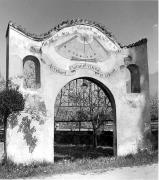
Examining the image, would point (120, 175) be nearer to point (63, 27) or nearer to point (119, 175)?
point (119, 175)

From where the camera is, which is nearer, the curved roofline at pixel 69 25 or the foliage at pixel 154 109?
the curved roofline at pixel 69 25

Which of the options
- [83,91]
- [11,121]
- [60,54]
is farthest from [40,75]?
[83,91]

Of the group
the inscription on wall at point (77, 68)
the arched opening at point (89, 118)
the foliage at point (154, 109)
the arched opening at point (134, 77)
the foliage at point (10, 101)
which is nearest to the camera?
the foliage at point (10, 101)

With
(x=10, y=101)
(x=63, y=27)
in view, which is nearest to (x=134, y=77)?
(x=63, y=27)

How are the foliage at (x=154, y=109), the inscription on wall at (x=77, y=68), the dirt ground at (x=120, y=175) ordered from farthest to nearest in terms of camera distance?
the foliage at (x=154, y=109) < the inscription on wall at (x=77, y=68) < the dirt ground at (x=120, y=175)

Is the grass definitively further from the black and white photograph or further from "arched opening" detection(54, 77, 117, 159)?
"arched opening" detection(54, 77, 117, 159)

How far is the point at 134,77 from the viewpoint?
14.1 m

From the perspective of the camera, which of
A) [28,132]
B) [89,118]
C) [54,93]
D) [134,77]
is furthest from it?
[89,118]

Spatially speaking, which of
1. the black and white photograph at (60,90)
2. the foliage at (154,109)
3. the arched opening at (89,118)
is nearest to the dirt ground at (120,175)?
the black and white photograph at (60,90)

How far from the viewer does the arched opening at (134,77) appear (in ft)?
45.7

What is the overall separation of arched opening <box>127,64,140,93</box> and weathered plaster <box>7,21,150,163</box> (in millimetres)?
245

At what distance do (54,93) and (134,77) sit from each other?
4131 millimetres

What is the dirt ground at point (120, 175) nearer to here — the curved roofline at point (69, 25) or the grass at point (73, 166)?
the grass at point (73, 166)

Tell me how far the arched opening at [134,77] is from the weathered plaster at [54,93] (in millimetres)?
245
